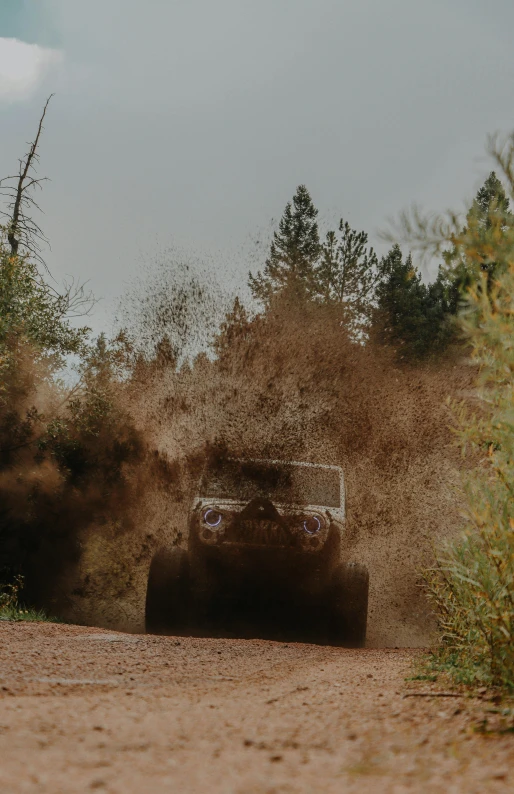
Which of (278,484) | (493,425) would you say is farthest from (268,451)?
(493,425)

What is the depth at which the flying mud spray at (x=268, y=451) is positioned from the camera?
1405 cm

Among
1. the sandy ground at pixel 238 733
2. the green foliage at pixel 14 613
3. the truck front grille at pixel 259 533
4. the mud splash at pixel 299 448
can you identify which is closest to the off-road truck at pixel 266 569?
the truck front grille at pixel 259 533

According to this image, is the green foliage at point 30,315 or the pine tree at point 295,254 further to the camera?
the pine tree at point 295,254

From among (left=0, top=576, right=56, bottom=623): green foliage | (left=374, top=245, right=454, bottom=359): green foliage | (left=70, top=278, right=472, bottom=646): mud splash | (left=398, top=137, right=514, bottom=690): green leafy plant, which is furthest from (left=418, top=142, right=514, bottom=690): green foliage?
(left=374, top=245, right=454, bottom=359): green foliage

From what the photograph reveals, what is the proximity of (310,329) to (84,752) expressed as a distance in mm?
15741

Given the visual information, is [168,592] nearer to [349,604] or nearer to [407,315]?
[349,604]

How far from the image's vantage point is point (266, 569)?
937cm

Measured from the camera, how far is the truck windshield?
9.89 meters

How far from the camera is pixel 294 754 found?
89.2 inches

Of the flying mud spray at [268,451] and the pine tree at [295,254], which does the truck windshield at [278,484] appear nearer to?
the flying mud spray at [268,451]

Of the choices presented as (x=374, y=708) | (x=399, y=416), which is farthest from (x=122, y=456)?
(x=374, y=708)

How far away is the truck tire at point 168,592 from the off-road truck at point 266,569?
13 mm

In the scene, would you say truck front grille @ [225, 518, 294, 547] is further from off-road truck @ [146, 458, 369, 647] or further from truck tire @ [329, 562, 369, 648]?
truck tire @ [329, 562, 369, 648]

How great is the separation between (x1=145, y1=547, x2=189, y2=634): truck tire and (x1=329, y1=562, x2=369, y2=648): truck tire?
197cm
